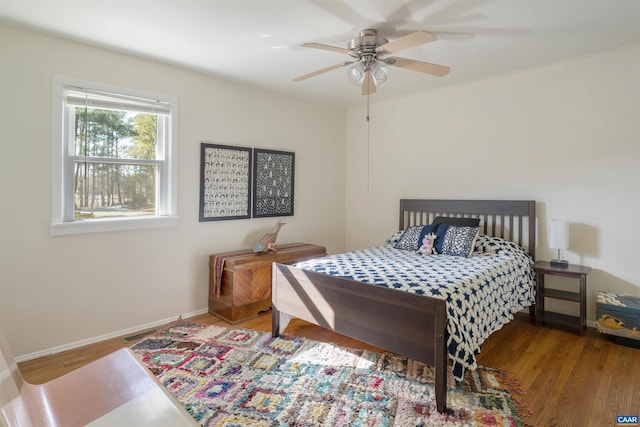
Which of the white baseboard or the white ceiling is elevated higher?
the white ceiling

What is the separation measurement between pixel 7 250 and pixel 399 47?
3183 millimetres

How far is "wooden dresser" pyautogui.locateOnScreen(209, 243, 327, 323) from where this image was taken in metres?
3.41

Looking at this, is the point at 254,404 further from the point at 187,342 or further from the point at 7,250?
the point at 7,250

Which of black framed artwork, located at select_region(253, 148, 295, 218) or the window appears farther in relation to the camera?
black framed artwork, located at select_region(253, 148, 295, 218)

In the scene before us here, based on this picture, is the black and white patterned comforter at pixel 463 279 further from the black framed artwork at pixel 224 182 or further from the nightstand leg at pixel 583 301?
the black framed artwork at pixel 224 182

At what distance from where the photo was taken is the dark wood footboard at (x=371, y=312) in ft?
6.67

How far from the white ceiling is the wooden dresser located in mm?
1942

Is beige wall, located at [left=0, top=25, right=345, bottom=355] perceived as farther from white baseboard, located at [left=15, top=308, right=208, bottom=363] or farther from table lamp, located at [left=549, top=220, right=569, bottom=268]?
table lamp, located at [left=549, top=220, right=569, bottom=268]

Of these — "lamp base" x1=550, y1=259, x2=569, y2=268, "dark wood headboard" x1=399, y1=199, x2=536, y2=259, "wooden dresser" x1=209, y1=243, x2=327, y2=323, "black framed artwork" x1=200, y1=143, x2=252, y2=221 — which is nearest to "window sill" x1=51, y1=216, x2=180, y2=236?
"black framed artwork" x1=200, y1=143, x2=252, y2=221

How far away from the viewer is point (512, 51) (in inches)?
121

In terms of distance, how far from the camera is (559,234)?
3.22 meters

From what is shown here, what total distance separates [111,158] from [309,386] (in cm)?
259

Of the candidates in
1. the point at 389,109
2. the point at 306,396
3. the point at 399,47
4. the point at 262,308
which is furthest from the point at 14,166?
the point at 389,109

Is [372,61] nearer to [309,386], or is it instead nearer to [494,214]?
[494,214]
